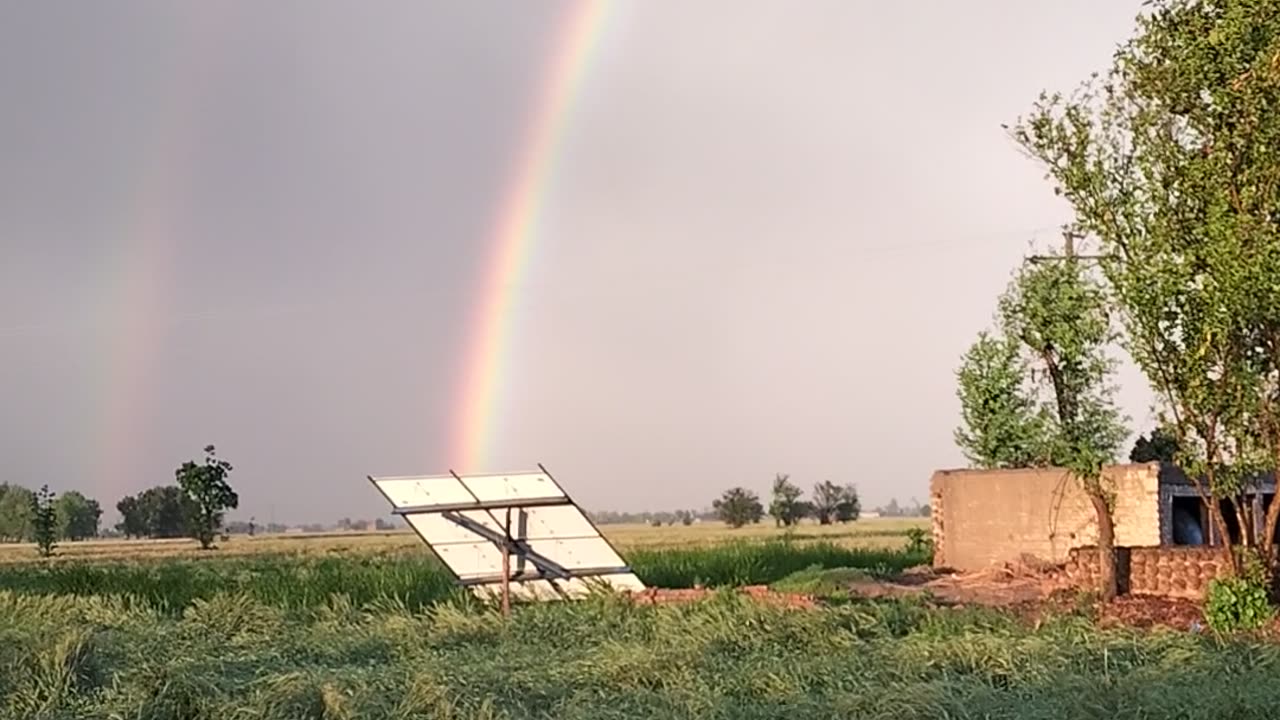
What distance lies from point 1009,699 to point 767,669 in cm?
208

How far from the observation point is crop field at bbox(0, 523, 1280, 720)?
8820mm

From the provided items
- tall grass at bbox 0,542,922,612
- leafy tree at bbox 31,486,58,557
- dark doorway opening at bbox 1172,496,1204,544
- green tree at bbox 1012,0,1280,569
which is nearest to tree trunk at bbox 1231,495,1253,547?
green tree at bbox 1012,0,1280,569

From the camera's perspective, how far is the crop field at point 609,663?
8.82 metres

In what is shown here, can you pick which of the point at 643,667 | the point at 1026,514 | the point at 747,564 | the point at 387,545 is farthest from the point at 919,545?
the point at 387,545

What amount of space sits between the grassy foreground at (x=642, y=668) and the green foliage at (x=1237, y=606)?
7.37ft

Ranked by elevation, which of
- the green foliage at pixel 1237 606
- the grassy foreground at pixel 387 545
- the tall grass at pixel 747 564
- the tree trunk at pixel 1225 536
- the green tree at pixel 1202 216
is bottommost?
the grassy foreground at pixel 387 545

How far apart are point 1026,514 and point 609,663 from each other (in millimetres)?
17639

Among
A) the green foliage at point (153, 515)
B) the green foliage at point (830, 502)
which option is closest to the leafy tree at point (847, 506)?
the green foliage at point (830, 502)

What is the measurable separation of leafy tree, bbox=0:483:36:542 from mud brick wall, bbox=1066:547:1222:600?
329 feet

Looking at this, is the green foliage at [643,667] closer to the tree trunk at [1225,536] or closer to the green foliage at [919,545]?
the tree trunk at [1225,536]

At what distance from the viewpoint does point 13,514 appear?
117 metres

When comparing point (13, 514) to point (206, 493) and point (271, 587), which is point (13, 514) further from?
point (271, 587)

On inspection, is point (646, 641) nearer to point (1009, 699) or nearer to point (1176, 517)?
point (1009, 699)

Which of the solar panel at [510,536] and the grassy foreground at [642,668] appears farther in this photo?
the solar panel at [510,536]
